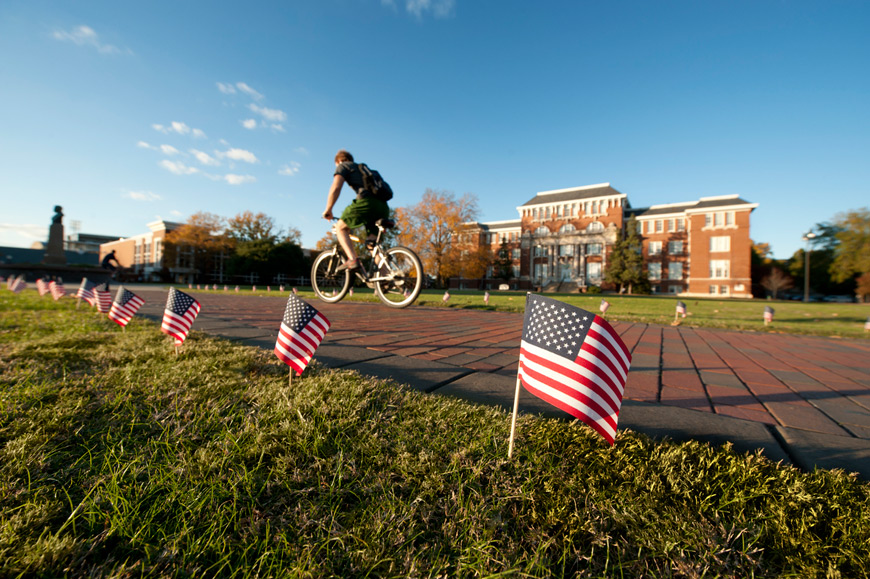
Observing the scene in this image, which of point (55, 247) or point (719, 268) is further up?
point (55, 247)

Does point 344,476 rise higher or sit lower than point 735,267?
lower

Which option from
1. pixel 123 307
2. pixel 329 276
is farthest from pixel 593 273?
pixel 123 307

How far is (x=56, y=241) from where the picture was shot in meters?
29.5

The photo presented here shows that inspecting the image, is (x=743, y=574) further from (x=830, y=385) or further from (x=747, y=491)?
(x=830, y=385)

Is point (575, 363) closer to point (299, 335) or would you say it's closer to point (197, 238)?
point (299, 335)

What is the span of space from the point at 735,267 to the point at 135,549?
2195 inches

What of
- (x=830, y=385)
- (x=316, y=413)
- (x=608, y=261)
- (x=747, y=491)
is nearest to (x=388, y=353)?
(x=316, y=413)

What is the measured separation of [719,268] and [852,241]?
10.9 metres

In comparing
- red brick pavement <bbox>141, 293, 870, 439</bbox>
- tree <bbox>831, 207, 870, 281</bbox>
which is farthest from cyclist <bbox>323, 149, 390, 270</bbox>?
tree <bbox>831, 207, 870, 281</bbox>

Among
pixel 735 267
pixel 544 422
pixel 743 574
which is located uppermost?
pixel 735 267

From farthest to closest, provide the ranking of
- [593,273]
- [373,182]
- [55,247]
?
[593,273]
[55,247]
[373,182]

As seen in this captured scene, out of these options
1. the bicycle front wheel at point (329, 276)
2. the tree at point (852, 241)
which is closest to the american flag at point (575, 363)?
the bicycle front wheel at point (329, 276)

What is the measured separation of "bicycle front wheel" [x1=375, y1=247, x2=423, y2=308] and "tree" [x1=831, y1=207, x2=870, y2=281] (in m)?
49.9

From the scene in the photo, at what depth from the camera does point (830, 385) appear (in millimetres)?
2695
